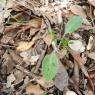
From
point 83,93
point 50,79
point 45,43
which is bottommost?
point 83,93

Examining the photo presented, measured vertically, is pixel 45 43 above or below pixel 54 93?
above

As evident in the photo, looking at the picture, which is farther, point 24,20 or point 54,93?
point 24,20

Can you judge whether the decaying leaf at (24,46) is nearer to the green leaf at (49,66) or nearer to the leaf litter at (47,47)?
the leaf litter at (47,47)

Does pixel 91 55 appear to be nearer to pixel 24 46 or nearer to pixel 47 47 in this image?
pixel 47 47

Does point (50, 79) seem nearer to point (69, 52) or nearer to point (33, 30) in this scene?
point (69, 52)

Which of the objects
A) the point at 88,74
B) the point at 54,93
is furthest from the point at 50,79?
the point at 88,74

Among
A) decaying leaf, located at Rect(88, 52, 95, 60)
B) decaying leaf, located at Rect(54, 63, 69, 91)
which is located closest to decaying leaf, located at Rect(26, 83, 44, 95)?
decaying leaf, located at Rect(54, 63, 69, 91)

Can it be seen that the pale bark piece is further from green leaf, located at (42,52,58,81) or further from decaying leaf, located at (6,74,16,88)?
decaying leaf, located at (6,74,16,88)
